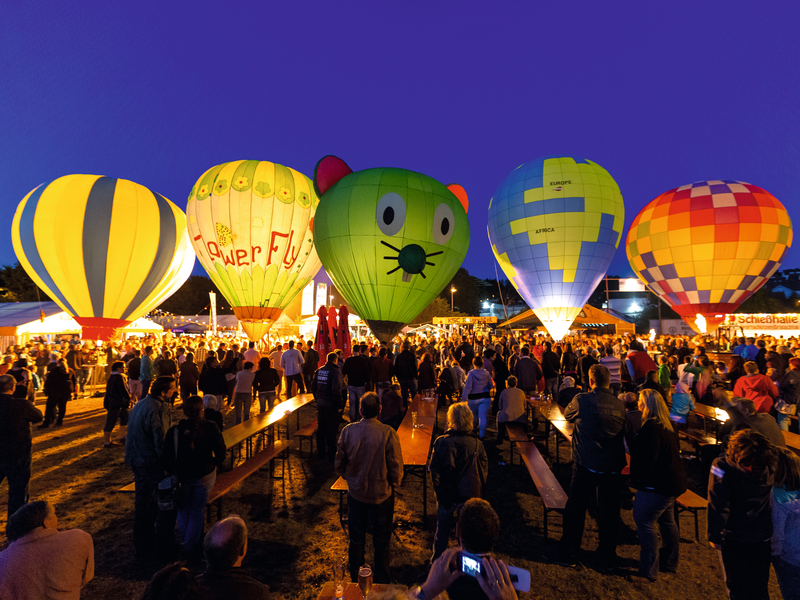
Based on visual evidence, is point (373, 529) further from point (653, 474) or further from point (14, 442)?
point (14, 442)

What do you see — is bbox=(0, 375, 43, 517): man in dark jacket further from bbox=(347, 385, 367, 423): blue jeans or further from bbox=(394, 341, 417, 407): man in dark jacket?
bbox=(394, 341, 417, 407): man in dark jacket

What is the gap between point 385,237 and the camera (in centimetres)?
964

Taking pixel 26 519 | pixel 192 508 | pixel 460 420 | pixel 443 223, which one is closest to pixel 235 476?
pixel 192 508

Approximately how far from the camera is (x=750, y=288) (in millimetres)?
20078

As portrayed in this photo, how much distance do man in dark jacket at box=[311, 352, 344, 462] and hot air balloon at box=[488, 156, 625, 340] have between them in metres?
14.9

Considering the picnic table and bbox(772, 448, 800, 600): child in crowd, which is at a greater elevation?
bbox(772, 448, 800, 600): child in crowd

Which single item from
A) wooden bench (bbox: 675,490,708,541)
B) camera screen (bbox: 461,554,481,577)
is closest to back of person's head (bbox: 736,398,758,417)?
wooden bench (bbox: 675,490,708,541)

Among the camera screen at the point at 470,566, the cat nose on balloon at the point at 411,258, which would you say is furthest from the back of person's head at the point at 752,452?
the cat nose on balloon at the point at 411,258

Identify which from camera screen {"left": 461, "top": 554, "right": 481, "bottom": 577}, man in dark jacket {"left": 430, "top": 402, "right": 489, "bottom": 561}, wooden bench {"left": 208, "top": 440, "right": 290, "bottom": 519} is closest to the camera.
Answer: camera screen {"left": 461, "top": 554, "right": 481, "bottom": 577}

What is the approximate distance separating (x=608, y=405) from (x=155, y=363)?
1106 centimetres

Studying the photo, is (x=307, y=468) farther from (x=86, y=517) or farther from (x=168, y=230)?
(x=168, y=230)

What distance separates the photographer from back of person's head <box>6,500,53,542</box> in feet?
6.87

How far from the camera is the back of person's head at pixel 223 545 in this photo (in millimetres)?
1758

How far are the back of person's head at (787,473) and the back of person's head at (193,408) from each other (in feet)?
14.6
